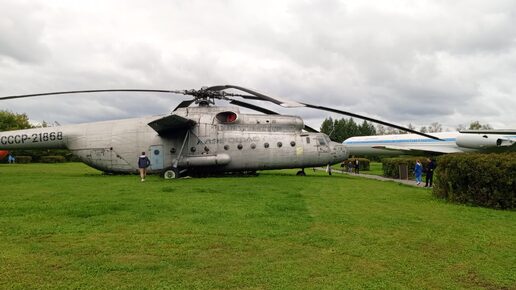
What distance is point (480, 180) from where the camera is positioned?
10.8 meters

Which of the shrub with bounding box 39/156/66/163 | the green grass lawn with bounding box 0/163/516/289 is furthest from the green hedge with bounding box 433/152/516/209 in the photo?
the shrub with bounding box 39/156/66/163

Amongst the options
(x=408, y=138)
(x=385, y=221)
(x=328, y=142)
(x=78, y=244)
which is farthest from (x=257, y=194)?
(x=408, y=138)

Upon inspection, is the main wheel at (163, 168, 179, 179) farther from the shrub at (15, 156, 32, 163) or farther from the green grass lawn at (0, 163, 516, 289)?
the shrub at (15, 156, 32, 163)

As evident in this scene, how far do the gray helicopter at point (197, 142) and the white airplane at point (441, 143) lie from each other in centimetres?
366

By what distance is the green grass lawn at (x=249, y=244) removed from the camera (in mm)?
4418

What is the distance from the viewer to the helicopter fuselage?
1855 cm

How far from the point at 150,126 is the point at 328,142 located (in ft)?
29.2

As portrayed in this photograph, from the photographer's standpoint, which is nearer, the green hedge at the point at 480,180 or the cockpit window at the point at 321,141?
the green hedge at the point at 480,180

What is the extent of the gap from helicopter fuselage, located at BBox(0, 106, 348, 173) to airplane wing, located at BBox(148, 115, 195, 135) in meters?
0.06

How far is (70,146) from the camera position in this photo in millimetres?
19531

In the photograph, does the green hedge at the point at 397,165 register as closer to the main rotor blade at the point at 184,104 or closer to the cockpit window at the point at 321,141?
the cockpit window at the point at 321,141

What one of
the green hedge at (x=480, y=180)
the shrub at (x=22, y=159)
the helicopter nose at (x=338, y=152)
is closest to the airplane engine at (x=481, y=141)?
the helicopter nose at (x=338, y=152)

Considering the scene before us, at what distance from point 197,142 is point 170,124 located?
66.7 inches

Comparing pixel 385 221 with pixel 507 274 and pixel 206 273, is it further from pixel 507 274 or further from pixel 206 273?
pixel 206 273
